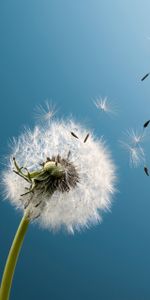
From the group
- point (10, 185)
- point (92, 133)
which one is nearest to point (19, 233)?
point (10, 185)

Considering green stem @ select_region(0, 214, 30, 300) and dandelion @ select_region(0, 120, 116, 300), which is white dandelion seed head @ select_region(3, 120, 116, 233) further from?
green stem @ select_region(0, 214, 30, 300)

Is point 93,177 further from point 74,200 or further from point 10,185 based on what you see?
point 10,185

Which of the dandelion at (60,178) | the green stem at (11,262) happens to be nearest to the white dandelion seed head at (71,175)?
the dandelion at (60,178)

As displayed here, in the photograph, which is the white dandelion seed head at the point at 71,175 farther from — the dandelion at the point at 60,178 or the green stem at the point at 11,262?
the green stem at the point at 11,262

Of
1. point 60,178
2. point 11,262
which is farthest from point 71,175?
point 11,262

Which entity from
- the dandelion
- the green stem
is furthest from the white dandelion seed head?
the green stem

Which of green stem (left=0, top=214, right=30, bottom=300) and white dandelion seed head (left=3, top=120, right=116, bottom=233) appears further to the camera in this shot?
white dandelion seed head (left=3, top=120, right=116, bottom=233)

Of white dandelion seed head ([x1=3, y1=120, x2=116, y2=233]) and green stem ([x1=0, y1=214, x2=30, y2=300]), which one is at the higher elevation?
white dandelion seed head ([x1=3, y1=120, x2=116, y2=233])

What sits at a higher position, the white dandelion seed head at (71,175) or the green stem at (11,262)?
the white dandelion seed head at (71,175)
